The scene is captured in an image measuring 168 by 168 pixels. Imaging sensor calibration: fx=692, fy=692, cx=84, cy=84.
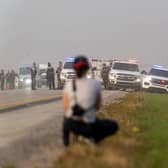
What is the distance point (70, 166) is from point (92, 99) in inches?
50.1

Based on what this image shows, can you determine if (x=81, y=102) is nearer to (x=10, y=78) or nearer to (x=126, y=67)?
(x=126, y=67)

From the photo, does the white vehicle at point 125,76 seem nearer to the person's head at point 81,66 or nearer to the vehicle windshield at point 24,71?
the vehicle windshield at point 24,71

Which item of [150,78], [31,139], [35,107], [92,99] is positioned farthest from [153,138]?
[150,78]

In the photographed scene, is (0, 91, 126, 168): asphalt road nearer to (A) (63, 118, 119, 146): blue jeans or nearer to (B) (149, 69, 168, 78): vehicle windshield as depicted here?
(A) (63, 118, 119, 146): blue jeans

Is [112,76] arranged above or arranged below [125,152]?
below

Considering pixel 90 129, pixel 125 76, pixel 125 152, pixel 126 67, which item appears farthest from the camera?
pixel 126 67

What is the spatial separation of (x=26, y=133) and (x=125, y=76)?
3057 cm

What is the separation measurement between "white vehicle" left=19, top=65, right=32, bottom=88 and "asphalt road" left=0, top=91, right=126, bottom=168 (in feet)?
112

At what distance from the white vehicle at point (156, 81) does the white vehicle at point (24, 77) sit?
44.6ft

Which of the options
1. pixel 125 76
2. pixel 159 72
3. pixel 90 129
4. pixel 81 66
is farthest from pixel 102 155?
pixel 159 72

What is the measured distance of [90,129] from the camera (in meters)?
10.3

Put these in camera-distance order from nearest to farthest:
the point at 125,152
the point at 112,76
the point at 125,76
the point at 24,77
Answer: the point at 125,152 < the point at 125,76 < the point at 112,76 < the point at 24,77

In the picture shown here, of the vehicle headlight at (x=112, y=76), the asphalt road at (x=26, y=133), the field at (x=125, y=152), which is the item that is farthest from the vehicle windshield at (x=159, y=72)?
the field at (x=125, y=152)

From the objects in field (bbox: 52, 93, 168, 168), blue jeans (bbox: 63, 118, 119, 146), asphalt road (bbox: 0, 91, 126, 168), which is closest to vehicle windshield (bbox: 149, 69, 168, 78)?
asphalt road (bbox: 0, 91, 126, 168)
